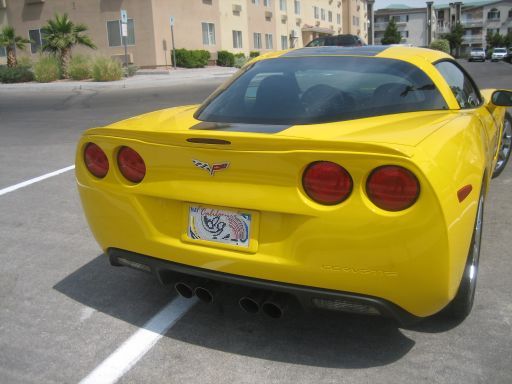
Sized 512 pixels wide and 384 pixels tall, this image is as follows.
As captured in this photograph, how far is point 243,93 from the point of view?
350 centimetres

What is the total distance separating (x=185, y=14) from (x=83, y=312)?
36630mm

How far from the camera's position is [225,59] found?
133ft

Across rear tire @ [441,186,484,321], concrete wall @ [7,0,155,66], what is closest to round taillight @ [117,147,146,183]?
rear tire @ [441,186,484,321]

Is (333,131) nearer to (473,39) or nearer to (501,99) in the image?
(501,99)

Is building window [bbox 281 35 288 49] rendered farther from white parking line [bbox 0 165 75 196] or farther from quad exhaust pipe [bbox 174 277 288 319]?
quad exhaust pipe [bbox 174 277 288 319]

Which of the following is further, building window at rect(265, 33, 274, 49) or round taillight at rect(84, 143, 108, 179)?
building window at rect(265, 33, 274, 49)

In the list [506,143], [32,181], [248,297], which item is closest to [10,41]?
[32,181]

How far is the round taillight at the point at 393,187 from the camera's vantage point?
89.7 inches

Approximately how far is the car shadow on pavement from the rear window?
105cm

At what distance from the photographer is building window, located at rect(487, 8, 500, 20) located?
109 metres

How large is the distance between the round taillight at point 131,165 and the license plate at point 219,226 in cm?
35

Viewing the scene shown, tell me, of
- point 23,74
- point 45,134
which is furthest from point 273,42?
point 45,134

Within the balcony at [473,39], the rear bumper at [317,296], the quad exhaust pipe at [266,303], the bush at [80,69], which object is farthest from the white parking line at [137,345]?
the balcony at [473,39]

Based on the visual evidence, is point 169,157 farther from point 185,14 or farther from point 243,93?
point 185,14
